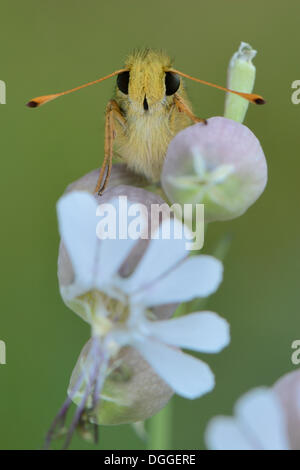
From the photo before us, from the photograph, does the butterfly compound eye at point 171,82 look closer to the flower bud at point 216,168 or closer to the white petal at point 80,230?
the flower bud at point 216,168

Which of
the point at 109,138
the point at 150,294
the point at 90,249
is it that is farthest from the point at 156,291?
the point at 109,138

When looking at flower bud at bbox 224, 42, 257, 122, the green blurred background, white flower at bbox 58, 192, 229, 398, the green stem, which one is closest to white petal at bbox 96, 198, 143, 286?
white flower at bbox 58, 192, 229, 398

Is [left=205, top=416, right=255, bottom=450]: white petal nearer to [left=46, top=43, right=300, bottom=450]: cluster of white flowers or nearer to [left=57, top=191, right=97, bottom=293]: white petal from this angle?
[left=46, top=43, right=300, bottom=450]: cluster of white flowers

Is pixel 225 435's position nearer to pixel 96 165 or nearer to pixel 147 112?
pixel 147 112

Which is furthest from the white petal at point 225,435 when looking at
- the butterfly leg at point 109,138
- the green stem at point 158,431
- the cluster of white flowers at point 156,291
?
the green stem at point 158,431

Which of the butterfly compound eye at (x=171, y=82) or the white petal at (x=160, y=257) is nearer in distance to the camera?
the white petal at (x=160, y=257)
